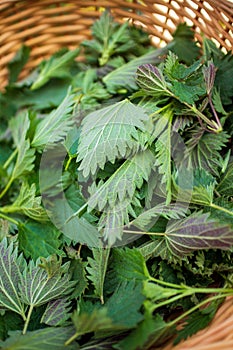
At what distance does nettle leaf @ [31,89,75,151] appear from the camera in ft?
3.13

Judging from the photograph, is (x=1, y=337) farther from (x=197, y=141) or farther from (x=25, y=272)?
(x=197, y=141)

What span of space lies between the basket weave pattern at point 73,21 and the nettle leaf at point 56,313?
1.88 feet

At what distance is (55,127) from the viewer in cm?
98

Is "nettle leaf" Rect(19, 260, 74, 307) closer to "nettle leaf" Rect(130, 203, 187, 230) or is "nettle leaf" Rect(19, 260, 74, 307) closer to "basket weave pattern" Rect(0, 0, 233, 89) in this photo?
"nettle leaf" Rect(130, 203, 187, 230)

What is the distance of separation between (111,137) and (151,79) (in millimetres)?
124

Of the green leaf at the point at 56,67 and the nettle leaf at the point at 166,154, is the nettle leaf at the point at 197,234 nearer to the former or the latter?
the nettle leaf at the point at 166,154

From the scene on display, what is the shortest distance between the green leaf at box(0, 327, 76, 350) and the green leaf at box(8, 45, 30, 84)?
0.68 meters

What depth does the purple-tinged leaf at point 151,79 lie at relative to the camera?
2.82 feet

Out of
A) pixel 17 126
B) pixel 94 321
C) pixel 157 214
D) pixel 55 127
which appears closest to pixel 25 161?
pixel 55 127

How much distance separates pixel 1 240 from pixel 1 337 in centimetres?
18

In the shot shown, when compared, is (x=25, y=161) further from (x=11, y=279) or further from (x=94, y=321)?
(x=94, y=321)

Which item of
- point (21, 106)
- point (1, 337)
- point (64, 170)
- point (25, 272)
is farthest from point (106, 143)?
point (21, 106)

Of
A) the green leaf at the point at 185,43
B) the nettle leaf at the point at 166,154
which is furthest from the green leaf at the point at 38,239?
the green leaf at the point at 185,43

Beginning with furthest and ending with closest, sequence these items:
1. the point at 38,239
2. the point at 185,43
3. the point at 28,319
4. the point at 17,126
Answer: the point at 17,126 < the point at 185,43 < the point at 38,239 < the point at 28,319
